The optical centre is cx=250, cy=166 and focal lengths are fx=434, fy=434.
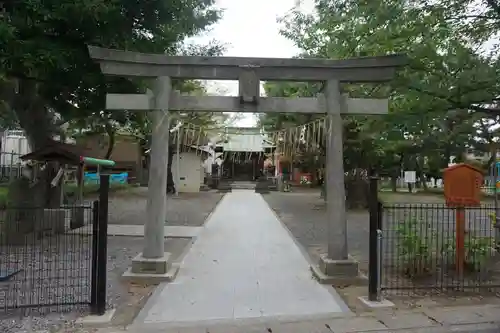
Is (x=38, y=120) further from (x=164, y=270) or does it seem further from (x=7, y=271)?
(x=164, y=270)

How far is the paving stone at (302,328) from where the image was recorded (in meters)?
5.16

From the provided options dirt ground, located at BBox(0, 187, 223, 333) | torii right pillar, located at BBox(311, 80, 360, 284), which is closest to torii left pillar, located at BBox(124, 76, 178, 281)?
dirt ground, located at BBox(0, 187, 223, 333)

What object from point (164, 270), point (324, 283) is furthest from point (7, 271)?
point (324, 283)

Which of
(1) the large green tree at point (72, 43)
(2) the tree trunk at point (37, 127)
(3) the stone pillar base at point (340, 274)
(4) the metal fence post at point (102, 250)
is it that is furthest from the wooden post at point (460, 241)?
(2) the tree trunk at point (37, 127)

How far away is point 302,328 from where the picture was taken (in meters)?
5.25

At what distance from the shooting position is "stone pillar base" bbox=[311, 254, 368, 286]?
24.0 ft

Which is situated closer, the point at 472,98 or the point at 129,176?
the point at 472,98

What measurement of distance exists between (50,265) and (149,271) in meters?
2.06

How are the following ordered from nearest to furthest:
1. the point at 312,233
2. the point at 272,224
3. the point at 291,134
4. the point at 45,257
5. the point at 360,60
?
the point at 360,60, the point at 45,257, the point at 291,134, the point at 312,233, the point at 272,224

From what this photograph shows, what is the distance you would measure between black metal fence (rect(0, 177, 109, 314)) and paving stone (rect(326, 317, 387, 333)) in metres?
2.97

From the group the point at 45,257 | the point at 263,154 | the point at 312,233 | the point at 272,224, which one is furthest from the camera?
the point at 263,154

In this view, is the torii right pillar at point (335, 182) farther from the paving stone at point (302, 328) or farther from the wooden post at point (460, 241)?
the paving stone at point (302, 328)

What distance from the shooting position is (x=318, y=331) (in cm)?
516

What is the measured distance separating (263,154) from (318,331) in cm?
3382
